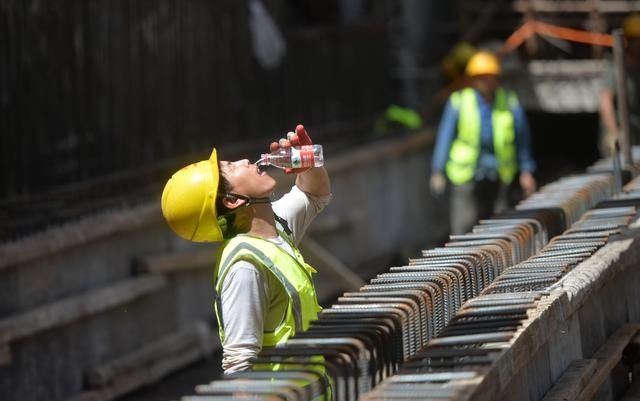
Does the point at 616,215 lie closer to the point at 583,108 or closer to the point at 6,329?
the point at 6,329

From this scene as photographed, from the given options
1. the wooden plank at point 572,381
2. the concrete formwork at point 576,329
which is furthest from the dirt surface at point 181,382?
the wooden plank at point 572,381

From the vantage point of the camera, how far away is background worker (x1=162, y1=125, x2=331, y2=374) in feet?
18.1

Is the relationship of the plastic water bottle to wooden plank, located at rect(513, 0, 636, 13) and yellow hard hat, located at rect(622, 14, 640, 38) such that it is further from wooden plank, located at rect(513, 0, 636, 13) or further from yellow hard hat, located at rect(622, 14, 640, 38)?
wooden plank, located at rect(513, 0, 636, 13)

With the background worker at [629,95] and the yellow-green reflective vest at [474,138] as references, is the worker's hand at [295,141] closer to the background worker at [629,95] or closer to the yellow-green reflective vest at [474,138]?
the yellow-green reflective vest at [474,138]

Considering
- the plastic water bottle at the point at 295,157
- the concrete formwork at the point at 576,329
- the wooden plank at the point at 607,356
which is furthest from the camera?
the wooden plank at the point at 607,356

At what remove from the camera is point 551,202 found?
8.52m

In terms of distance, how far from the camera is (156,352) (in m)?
11.2

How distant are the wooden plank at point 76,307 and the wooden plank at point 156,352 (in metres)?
0.38

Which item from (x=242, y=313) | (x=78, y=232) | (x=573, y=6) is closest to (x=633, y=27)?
(x=573, y=6)

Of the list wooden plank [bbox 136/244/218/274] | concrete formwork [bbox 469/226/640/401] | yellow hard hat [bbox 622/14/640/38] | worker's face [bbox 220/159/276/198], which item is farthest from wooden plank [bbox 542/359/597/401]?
yellow hard hat [bbox 622/14/640/38]

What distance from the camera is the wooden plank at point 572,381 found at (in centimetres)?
611

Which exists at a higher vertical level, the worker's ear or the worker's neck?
the worker's ear

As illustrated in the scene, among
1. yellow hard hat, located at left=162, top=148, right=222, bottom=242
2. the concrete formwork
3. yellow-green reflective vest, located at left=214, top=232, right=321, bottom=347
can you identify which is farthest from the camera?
yellow hard hat, located at left=162, top=148, right=222, bottom=242

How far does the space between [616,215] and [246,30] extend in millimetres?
7859
